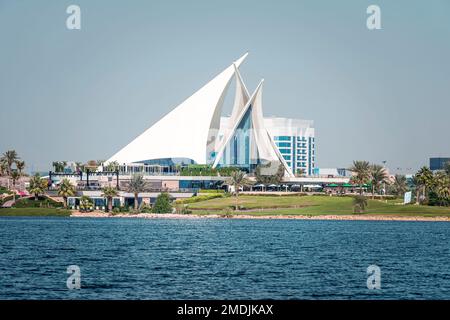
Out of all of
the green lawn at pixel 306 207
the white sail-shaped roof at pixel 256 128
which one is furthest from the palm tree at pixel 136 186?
the white sail-shaped roof at pixel 256 128

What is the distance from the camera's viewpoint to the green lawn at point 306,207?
457ft

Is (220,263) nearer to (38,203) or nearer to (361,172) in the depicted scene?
(38,203)

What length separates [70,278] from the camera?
1976 inches

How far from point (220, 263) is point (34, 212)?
85.0m

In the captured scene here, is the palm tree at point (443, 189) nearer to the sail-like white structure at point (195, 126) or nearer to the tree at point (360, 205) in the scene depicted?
the tree at point (360, 205)

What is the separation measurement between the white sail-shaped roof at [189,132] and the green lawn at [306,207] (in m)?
22.3

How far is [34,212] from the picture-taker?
143 meters

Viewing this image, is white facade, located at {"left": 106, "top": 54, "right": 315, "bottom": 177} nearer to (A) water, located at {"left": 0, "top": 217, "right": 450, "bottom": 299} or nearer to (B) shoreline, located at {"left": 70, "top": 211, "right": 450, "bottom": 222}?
(B) shoreline, located at {"left": 70, "top": 211, "right": 450, "bottom": 222}

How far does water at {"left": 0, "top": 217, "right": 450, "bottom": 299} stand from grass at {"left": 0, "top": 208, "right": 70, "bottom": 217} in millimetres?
37500

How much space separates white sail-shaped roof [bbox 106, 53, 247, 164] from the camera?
177 m

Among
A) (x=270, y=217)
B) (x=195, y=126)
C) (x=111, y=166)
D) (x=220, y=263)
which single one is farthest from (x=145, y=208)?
(x=220, y=263)

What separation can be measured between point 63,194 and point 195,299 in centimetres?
10808

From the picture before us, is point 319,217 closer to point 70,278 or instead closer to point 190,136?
point 190,136

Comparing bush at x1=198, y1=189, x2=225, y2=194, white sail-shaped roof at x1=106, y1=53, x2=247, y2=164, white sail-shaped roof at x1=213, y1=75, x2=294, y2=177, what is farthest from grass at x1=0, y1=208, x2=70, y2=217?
white sail-shaped roof at x1=213, y1=75, x2=294, y2=177
